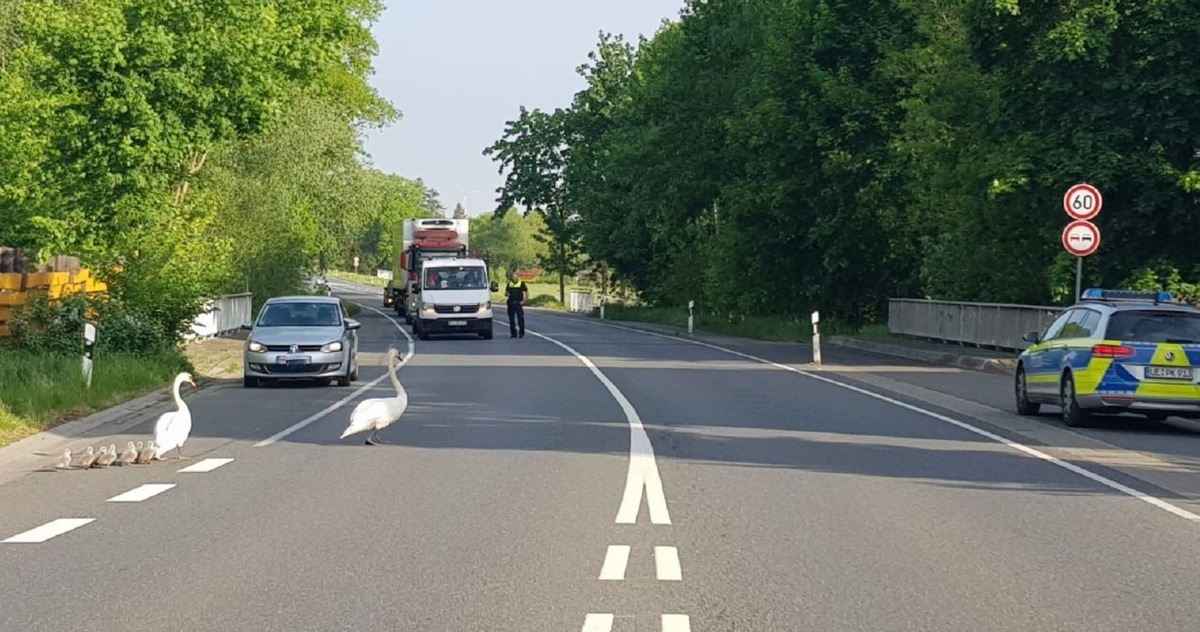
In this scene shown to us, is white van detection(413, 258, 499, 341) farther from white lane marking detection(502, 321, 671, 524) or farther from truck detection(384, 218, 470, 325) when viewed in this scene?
white lane marking detection(502, 321, 671, 524)

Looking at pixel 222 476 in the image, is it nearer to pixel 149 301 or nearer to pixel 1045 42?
pixel 149 301

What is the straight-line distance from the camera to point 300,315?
2806 cm

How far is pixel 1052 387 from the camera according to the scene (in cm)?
2014

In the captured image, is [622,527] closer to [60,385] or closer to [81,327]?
[60,385]

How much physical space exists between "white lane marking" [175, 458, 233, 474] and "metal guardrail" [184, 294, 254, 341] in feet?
79.7

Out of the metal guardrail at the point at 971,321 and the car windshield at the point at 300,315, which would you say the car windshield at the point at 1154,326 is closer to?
the car windshield at the point at 300,315

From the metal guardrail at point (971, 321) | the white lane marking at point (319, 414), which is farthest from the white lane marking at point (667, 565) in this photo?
the metal guardrail at point (971, 321)

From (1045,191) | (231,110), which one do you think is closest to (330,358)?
(231,110)

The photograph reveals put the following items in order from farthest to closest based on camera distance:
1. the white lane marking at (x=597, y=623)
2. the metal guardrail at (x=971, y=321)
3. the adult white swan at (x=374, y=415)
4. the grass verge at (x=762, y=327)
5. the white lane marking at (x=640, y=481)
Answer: the grass verge at (x=762, y=327)
the metal guardrail at (x=971, y=321)
the adult white swan at (x=374, y=415)
the white lane marking at (x=640, y=481)
the white lane marking at (x=597, y=623)

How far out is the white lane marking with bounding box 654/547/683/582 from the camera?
8.86 metres

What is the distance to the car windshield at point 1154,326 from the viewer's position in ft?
62.5

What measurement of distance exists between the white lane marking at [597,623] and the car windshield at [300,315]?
2006cm

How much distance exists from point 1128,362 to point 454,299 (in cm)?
2927

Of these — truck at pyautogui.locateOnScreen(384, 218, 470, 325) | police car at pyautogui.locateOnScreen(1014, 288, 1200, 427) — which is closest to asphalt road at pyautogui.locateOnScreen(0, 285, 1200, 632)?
police car at pyautogui.locateOnScreen(1014, 288, 1200, 427)
